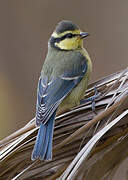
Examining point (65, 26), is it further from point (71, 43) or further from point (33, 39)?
point (33, 39)

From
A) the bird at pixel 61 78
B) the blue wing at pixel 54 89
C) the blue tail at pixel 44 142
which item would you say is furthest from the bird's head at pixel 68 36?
the blue tail at pixel 44 142

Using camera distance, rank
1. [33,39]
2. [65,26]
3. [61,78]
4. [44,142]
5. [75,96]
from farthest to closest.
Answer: [33,39]
[65,26]
[61,78]
[75,96]
[44,142]

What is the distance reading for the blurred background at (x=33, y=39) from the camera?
15.5 feet

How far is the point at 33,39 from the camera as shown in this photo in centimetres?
481

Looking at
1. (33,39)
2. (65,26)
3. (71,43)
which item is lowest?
(33,39)

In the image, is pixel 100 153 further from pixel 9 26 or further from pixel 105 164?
pixel 9 26

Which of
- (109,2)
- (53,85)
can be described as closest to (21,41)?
(109,2)

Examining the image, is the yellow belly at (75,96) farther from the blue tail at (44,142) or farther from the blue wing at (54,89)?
the blue tail at (44,142)

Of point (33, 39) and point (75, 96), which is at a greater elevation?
point (75, 96)

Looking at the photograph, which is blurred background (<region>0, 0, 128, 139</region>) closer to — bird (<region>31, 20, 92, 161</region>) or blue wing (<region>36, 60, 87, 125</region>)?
bird (<region>31, 20, 92, 161</region>)

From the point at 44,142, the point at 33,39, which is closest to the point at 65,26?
the point at 44,142

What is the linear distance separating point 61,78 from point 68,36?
15.6 inches

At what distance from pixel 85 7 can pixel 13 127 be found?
1318 mm

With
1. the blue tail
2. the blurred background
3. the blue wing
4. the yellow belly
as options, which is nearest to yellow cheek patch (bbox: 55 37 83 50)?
the blue wing
